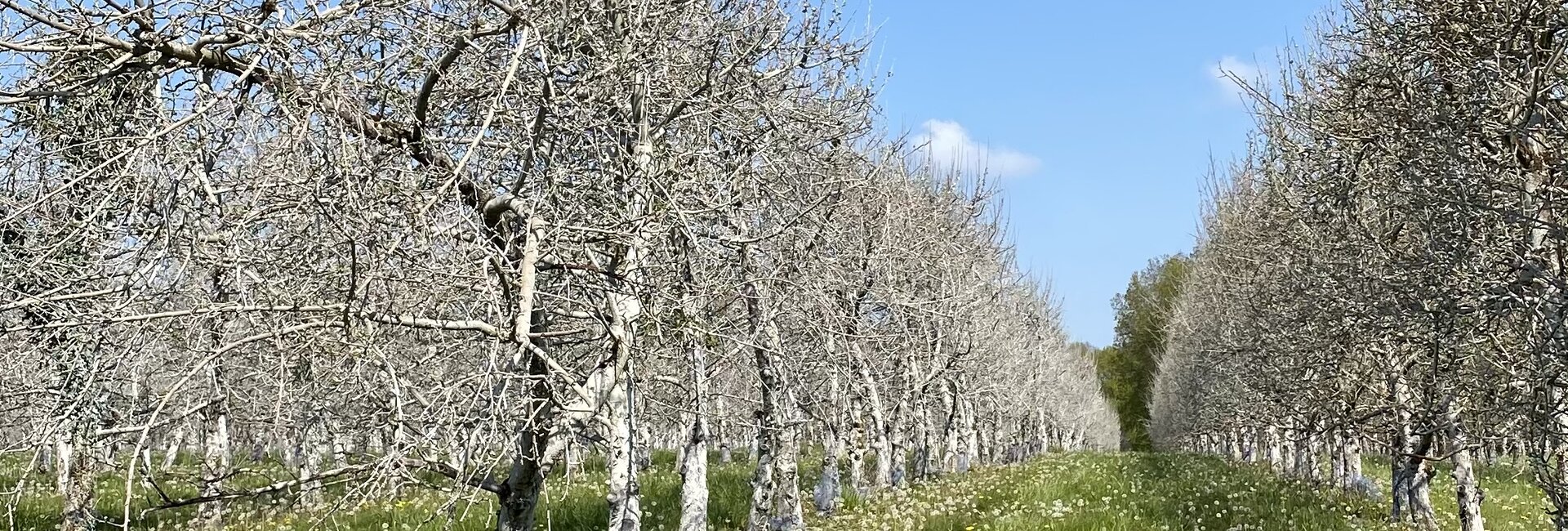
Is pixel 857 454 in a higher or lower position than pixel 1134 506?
higher

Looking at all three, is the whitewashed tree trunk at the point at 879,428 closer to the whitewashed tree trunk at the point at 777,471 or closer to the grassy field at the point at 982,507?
the grassy field at the point at 982,507

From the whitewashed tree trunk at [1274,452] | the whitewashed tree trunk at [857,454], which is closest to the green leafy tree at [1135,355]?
the whitewashed tree trunk at [1274,452]

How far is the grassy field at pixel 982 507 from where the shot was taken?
11633 mm

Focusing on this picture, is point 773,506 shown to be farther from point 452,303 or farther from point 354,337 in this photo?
point 354,337

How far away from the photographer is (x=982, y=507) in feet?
46.2

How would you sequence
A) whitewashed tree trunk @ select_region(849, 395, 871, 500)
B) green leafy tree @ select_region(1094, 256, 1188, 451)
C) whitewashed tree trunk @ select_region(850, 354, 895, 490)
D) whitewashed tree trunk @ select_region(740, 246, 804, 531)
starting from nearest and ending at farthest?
whitewashed tree trunk @ select_region(740, 246, 804, 531) → whitewashed tree trunk @ select_region(850, 354, 895, 490) → whitewashed tree trunk @ select_region(849, 395, 871, 500) → green leafy tree @ select_region(1094, 256, 1188, 451)

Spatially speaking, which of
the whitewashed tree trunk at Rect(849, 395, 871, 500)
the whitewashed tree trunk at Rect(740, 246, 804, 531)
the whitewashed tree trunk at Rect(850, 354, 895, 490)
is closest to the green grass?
the whitewashed tree trunk at Rect(849, 395, 871, 500)

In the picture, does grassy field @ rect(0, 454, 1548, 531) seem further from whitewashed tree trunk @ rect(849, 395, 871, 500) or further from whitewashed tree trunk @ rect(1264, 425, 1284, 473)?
whitewashed tree trunk @ rect(1264, 425, 1284, 473)

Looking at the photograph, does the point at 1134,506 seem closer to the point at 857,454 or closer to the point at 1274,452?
the point at 857,454

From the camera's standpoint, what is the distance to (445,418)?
13.8ft

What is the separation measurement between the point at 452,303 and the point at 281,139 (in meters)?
1.05

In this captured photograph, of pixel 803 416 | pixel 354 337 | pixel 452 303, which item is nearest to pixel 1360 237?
pixel 803 416

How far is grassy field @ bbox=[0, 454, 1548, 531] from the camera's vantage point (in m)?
11.6

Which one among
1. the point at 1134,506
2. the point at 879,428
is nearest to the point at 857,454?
the point at 879,428
